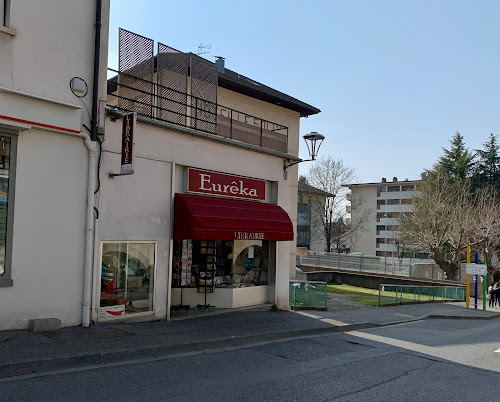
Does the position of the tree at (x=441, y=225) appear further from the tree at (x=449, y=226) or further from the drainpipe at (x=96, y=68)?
the drainpipe at (x=96, y=68)

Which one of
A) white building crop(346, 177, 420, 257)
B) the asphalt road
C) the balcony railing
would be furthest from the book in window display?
white building crop(346, 177, 420, 257)

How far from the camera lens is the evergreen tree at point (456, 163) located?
1825 inches

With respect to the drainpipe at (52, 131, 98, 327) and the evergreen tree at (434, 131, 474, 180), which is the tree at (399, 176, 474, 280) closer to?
the evergreen tree at (434, 131, 474, 180)

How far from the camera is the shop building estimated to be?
1002cm

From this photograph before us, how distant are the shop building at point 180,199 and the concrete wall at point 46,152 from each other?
0.61m

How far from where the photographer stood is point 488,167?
47.4 metres

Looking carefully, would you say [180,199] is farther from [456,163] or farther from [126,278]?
[456,163]

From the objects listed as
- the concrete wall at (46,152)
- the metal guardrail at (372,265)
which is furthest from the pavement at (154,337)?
the metal guardrail at (372,265)

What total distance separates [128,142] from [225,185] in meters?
3.30

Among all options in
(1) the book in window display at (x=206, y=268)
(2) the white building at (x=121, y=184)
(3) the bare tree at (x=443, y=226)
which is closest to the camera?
(2) the white building at (x=121, y=184)

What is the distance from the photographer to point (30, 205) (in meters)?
8.59

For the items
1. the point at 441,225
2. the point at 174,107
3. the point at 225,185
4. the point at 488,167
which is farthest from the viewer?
the point at 488,167

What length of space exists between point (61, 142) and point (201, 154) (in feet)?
12.0

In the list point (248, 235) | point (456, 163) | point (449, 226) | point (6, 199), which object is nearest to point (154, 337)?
point (6, 199)
